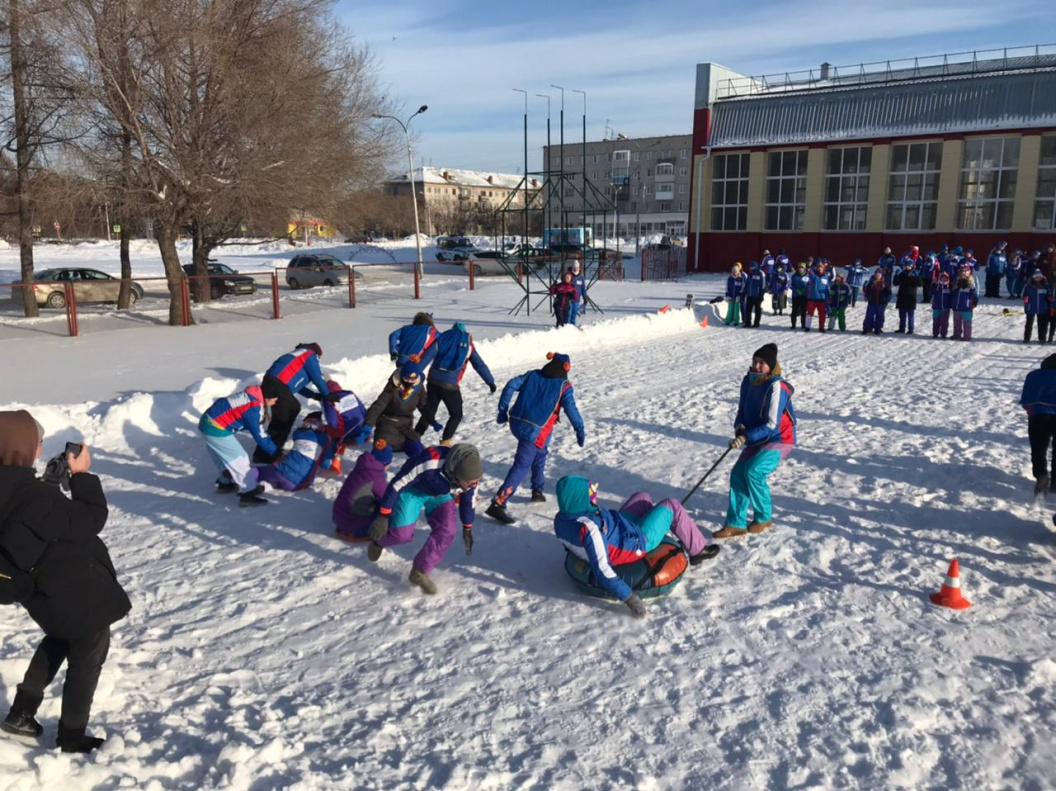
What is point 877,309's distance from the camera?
17594mm

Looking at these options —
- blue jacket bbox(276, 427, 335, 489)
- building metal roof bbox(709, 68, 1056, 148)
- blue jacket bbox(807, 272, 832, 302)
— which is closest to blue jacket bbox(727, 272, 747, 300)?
blue jacket bbox(807, 272, 832, 302)

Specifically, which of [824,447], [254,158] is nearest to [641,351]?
[824,447]

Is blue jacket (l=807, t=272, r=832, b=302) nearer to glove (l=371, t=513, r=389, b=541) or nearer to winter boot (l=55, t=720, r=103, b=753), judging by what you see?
glove (l=371, t=513, r=389, b=541)

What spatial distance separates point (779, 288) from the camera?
2069 cm

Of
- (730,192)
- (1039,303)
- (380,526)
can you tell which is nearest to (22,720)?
(380,526)

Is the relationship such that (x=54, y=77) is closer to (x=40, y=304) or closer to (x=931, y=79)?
(x=40, y=304)

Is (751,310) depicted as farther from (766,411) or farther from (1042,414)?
(766,411)

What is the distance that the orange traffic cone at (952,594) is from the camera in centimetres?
519

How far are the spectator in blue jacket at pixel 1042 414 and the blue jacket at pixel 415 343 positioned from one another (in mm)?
5718

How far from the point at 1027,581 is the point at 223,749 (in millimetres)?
5179

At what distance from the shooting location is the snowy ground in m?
3.76

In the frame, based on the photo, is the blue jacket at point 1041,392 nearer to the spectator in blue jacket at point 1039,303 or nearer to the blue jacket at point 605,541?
the blue jacket at point 605,541

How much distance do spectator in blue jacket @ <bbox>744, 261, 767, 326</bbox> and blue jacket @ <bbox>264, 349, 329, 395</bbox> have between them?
1310 cm

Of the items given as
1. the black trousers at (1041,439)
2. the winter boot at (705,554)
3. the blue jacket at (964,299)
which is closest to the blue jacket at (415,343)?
the winter boot at (705,554)
